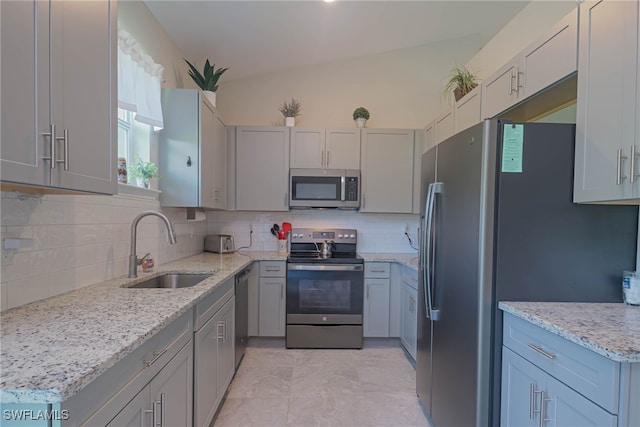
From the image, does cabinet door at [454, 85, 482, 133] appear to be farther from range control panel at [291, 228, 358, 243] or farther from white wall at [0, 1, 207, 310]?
white wall at [0, 1, 207, 310]

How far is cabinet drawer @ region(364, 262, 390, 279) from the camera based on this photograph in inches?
122

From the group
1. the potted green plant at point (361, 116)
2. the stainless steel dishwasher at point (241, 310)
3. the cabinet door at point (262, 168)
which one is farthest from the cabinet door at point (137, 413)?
the potted green plant at point (361, 116)

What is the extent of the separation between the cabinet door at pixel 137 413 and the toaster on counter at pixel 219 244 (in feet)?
6.81

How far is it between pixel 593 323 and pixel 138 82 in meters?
2.67

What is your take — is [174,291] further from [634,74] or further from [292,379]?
[634,74]

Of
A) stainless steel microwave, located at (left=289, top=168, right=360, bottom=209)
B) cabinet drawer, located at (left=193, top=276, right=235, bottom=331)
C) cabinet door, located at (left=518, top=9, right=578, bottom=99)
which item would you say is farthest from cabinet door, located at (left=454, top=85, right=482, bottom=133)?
cabinet drawer, located at (left=193, top=276, right=235, bottom=331)

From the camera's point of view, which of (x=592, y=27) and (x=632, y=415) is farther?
(x=592, y=27)

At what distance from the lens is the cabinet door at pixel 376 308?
3076 mm

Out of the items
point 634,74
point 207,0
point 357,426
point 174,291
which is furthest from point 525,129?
point 207,0

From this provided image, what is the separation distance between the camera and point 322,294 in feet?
9.83

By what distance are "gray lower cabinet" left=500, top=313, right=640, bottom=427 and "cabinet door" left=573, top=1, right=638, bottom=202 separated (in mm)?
627

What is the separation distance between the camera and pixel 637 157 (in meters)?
1.14

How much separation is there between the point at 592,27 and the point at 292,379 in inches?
110

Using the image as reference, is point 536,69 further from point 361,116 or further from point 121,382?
point 121,382
